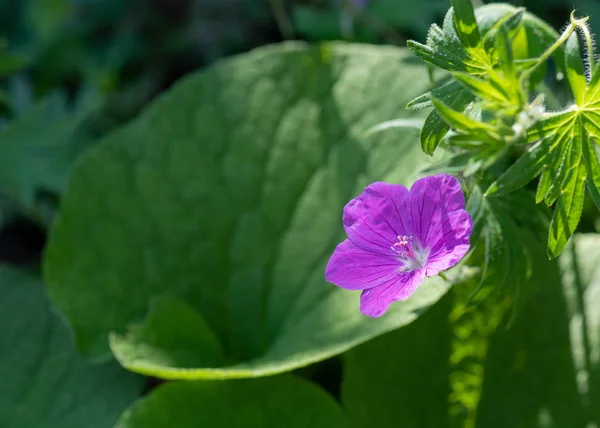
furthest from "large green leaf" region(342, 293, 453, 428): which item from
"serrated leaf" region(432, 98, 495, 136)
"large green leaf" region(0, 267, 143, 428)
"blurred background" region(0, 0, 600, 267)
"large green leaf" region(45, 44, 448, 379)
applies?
"blurred background" region(0, 0, 600, 267)

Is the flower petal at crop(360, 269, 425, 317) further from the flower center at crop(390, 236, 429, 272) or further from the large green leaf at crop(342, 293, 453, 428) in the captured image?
→ the large green leaf at crop(342, 293, 453, 428)

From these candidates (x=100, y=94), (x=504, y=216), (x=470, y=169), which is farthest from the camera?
(x=100, y=94)

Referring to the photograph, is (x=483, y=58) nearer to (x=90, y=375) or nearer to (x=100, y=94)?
(x=90, y=375)

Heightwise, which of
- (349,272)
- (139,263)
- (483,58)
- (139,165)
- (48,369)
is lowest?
(48,369)

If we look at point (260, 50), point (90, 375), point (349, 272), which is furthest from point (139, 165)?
point (349, 272)

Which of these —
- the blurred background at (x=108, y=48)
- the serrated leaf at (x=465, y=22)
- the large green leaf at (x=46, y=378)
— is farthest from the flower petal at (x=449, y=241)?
the blurred background at (x=108, y=48)
